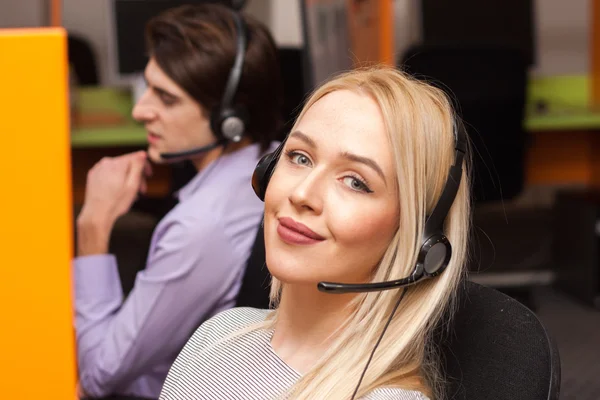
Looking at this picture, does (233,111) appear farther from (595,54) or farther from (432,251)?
(595,54)

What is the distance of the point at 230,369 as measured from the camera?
95 cm

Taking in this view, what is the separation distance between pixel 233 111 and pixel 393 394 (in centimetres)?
82

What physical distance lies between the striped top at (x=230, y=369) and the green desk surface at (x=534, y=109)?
2012mm

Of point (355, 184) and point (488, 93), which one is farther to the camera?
point (488, 93)

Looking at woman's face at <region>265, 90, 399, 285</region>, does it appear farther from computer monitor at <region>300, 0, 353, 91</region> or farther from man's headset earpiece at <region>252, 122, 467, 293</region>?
computer monitor at <region>300, 0, 353, 91</region>

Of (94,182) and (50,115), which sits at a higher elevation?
(50,115)

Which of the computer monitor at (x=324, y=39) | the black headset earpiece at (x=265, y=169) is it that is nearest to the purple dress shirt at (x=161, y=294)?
the black headset earpiece at (x=265, y=169)

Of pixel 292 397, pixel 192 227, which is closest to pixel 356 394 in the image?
pixel 292 397

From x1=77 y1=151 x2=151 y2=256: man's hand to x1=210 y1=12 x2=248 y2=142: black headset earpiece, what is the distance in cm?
19

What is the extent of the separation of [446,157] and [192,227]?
0.63 meters

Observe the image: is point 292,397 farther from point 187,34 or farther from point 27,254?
point 187,34

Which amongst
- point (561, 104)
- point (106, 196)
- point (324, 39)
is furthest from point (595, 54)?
point (106, 196)

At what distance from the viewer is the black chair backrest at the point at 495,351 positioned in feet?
2.70

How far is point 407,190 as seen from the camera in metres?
→ 0.85
